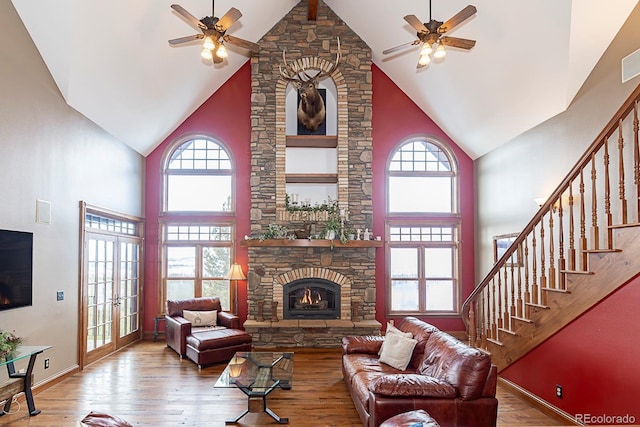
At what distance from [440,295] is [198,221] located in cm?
493

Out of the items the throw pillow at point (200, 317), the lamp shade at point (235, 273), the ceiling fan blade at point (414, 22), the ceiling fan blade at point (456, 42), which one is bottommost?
the throw pillow at point (200, 317)

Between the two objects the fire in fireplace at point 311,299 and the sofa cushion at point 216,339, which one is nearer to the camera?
the sofa cushion at point 216,339

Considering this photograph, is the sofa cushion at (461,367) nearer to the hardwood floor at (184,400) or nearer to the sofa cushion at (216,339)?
the hardwood floor at (184,400)

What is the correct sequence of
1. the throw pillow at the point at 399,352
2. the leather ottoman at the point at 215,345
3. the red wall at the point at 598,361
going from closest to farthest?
1. the red wall at the point at 598,361
2. the throw pillow at the point at 399,352
3. the leather ottoman at the point at 215,345

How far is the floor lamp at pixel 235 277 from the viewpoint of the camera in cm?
804

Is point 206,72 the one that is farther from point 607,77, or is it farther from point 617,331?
point 617,331

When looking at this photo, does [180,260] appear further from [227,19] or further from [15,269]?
[227,19]

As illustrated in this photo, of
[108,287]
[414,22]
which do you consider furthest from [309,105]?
[108,287]

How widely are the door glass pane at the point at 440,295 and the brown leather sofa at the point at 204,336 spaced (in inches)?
146

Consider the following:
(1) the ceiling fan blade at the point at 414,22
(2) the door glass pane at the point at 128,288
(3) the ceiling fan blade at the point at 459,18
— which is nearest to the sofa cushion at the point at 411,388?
(3) the ceiling fan blade at the point at 459,18

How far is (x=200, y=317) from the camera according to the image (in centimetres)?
728

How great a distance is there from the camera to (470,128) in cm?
791

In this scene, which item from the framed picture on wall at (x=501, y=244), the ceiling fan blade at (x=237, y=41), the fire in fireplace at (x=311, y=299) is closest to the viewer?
the ceiling fan blade at (x=237, y=41)

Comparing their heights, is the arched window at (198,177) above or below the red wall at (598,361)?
above
